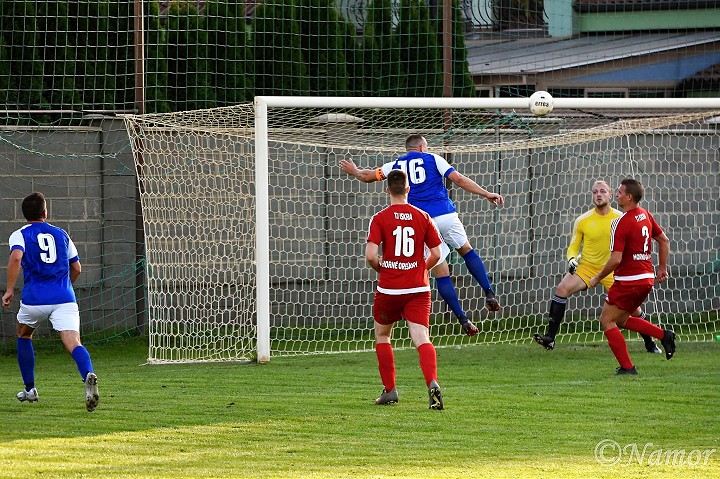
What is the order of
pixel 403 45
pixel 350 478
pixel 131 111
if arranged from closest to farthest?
pixel 350 478
pixel 131 111
pixel 403 45

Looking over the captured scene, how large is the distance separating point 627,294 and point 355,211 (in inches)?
172

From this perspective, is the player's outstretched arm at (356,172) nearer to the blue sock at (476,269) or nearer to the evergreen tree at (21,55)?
the blue sock at (476,269)

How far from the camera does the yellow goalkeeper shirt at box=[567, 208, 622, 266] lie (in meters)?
11.6

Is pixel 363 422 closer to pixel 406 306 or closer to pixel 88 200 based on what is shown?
pixel 406 306

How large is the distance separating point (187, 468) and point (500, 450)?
6.11ft

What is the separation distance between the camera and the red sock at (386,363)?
813 centimetres

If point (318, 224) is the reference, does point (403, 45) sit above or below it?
above

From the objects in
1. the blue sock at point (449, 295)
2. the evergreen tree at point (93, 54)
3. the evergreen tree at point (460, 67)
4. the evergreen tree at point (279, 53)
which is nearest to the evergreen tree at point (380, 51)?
the evergreen tree at point (460, 67)

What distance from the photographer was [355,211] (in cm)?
1338

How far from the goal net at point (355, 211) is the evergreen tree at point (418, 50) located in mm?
1791

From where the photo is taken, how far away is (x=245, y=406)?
823cm

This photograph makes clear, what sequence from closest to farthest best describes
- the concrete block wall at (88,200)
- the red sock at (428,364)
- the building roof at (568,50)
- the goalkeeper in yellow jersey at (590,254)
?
the red sock at (428,364) < the goalkeeper in yellow jersey at (590,254) < the concrete block wall at (88,200) < the building roof at (568,50)

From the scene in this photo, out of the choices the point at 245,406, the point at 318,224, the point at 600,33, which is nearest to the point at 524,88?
the point at 600,33

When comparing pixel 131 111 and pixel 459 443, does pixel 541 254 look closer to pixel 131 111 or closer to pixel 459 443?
pixel 131 111
